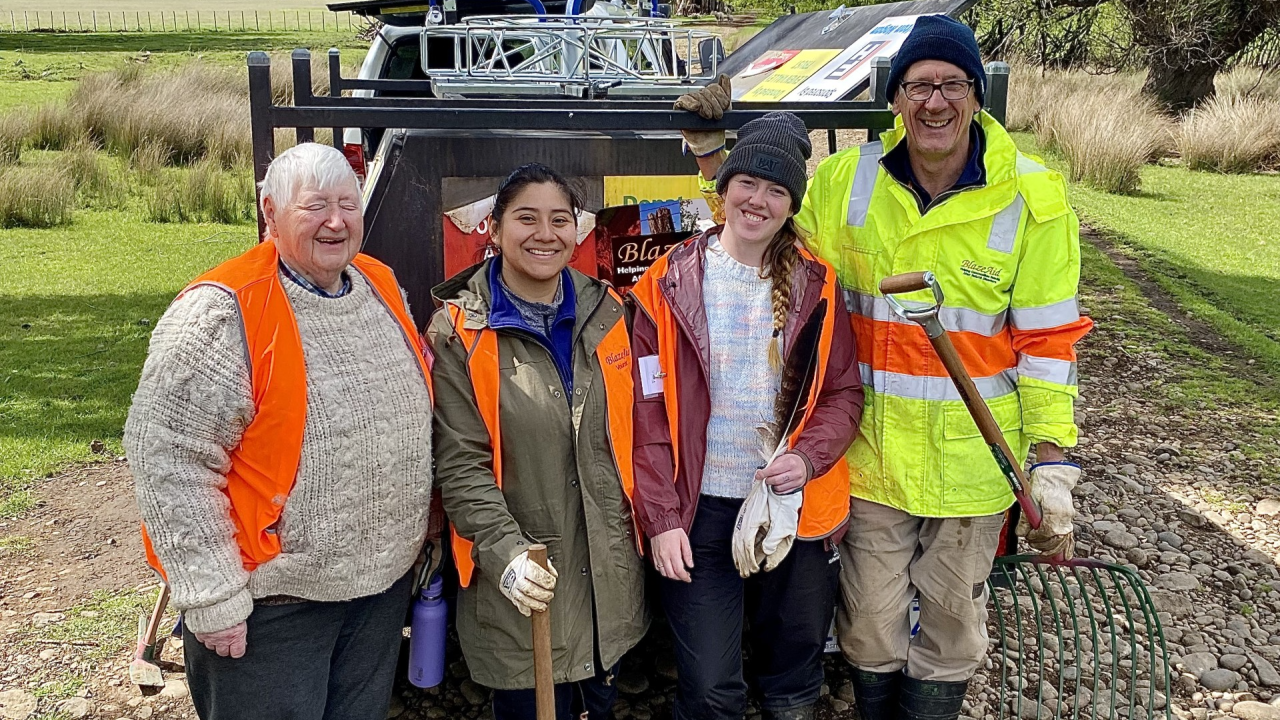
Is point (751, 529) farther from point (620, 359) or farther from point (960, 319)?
point (960, 319)

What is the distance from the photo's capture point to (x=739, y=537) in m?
2.55

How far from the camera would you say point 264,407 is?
85.7 inches

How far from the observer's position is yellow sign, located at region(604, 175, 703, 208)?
3.00m

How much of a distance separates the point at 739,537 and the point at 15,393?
20.6 feet

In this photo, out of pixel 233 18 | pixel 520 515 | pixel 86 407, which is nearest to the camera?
pixel 520 515

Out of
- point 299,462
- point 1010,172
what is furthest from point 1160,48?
point 299,462

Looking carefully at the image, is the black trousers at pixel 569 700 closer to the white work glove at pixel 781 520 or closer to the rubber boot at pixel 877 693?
the white work glove at pixel 781 520

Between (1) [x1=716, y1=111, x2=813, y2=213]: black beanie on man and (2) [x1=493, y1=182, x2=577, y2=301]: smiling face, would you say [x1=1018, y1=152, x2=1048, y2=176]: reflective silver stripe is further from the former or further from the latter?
(2) [x1=493, y1=182, x2=577, y2=301]: smiling face

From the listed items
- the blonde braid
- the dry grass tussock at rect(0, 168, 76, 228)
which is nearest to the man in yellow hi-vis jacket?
the blonde braid

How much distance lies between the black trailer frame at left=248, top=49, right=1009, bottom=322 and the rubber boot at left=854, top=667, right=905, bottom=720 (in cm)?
160

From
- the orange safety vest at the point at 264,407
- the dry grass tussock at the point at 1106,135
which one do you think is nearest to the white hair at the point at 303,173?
the orange safety vest at the point at 264,407

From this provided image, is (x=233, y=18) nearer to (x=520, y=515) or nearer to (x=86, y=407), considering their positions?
(x=86, y=407)

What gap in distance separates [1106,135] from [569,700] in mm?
13501

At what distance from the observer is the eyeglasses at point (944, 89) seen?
8.32 feet
